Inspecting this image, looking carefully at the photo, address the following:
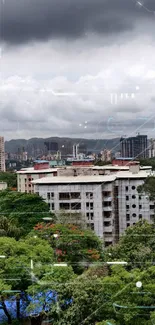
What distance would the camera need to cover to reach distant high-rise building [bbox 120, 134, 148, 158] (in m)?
2.07

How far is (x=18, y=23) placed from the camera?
84.9 inches

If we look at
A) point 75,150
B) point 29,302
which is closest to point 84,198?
point 75,150

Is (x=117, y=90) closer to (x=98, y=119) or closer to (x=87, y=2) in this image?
(x=98, y=119)

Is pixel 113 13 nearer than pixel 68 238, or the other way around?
pixel 113 13

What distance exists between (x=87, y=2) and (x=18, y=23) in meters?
0.35

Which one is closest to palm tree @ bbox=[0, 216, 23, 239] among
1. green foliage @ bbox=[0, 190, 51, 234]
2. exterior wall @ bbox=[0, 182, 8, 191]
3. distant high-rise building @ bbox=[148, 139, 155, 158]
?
green foliage @ bbox=[0, 190, 51, 234]

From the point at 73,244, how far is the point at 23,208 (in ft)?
1.01

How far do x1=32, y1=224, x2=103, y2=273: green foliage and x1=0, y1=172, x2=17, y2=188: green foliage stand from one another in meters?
0.24

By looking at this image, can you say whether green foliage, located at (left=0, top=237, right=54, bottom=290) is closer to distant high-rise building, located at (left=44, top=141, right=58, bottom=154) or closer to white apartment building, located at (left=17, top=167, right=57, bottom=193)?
white apartment building, located at (left=17, top=167, right=57, bottom=193)

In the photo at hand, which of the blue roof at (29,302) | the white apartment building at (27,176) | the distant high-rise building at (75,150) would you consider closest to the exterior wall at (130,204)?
the distant high-rise building at (75,150)

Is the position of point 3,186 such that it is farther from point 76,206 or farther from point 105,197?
point 105,197

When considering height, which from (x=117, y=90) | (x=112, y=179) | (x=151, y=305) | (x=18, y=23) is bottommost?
(x=151, y=305)

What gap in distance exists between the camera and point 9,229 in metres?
2.24

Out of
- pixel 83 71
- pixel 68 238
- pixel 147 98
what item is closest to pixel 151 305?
pixel 68 238
